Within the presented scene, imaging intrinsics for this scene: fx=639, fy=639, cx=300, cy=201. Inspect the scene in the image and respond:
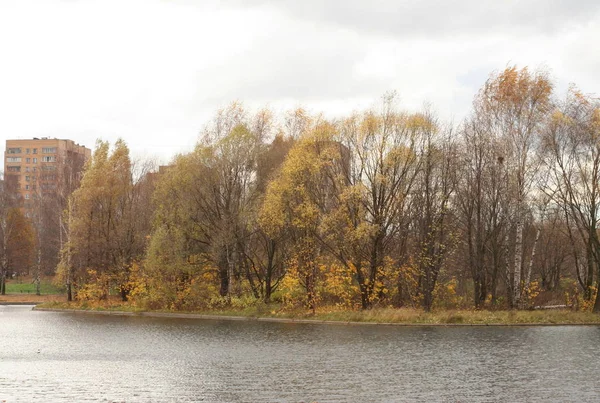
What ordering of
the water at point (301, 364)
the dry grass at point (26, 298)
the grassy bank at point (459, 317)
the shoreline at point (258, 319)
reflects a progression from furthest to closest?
the dry grass at point (26, 298) → the grassy bank at point (459, 317) → the shoreline at point (258, 319) → the water at point (301, 364)

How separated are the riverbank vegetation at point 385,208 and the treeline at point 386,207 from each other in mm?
110

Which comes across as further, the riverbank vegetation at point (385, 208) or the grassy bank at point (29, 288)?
the grassy bank at point (29, 288)

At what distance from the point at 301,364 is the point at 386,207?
25.5 metres

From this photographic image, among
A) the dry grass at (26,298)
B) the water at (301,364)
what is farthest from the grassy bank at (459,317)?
the dry grass at (26,298)

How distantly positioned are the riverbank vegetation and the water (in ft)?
29.2

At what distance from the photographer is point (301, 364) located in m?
24.6

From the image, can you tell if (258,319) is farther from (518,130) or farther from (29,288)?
(29,288)

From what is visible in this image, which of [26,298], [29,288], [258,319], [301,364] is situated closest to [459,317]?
[258,319]

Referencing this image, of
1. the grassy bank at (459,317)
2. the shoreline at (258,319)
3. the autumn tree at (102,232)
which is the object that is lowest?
the shoreline at (258,319)

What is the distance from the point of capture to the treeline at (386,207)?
1875 inches

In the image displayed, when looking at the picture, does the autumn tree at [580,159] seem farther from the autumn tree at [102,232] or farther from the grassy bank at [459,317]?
the autumn tree at [102,232]

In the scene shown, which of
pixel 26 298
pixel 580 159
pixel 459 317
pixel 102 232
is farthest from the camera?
pixel 26 298

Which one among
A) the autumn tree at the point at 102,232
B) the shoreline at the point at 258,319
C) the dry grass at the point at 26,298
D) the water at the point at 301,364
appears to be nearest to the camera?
the water at the point at 301,364

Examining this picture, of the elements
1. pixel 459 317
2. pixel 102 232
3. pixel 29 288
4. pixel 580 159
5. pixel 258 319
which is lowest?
pixel 258 319
